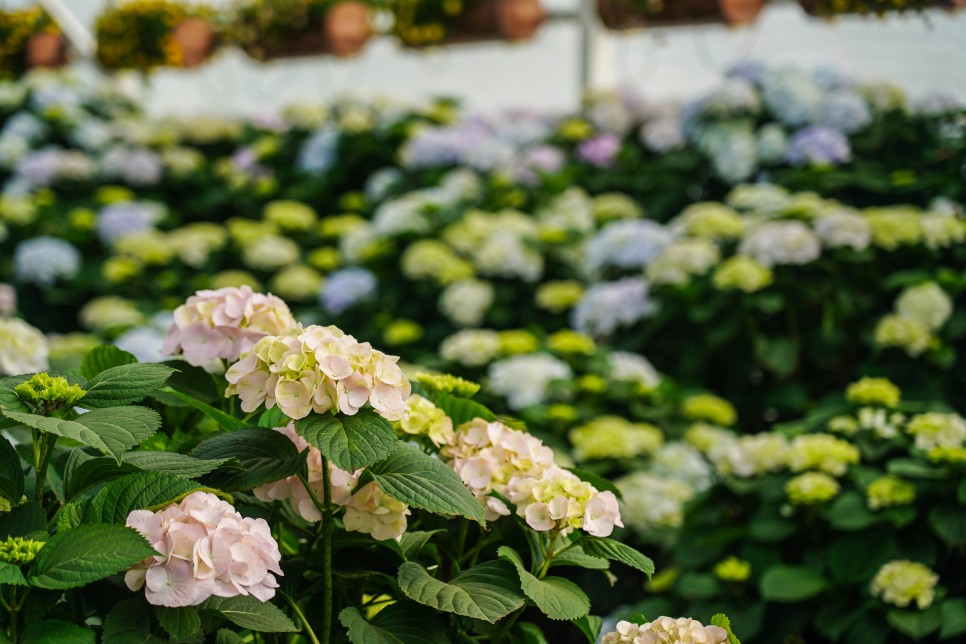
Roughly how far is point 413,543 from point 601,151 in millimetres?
3100

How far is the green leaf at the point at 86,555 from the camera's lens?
0.65 metres

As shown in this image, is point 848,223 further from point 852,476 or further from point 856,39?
point 856,39

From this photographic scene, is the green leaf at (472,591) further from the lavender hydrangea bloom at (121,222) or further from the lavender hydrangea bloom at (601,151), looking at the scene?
the lavender hydrangea bloom at (121,222)

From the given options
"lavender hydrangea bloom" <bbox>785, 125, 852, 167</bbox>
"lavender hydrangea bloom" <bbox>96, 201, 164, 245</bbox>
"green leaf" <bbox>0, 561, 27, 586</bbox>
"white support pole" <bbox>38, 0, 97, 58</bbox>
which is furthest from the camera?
"white support pole" <bbox>38, 0, 97, 58</bbox>

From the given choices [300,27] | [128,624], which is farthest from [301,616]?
[300,27]

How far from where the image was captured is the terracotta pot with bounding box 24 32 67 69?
5.06 meters

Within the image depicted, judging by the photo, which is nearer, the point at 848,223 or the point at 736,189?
the point at 848,223

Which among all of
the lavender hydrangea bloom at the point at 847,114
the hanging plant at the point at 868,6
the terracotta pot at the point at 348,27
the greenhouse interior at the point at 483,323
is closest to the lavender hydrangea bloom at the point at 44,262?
the greenhouse interior at the point at 483,323

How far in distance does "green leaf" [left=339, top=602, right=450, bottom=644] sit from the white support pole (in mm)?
5158

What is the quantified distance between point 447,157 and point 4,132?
2118 mm

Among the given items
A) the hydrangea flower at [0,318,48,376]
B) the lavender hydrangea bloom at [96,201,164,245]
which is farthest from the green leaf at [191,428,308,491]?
the lavender hydrangea bloom at [96,201,164,245]

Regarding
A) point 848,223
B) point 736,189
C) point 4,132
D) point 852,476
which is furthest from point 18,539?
point 4,132

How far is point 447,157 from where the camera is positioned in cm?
390

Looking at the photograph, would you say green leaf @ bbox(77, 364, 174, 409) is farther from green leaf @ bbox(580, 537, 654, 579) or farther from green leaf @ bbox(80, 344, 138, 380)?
green leaf @ bbox(580, 537, 654, 579)
